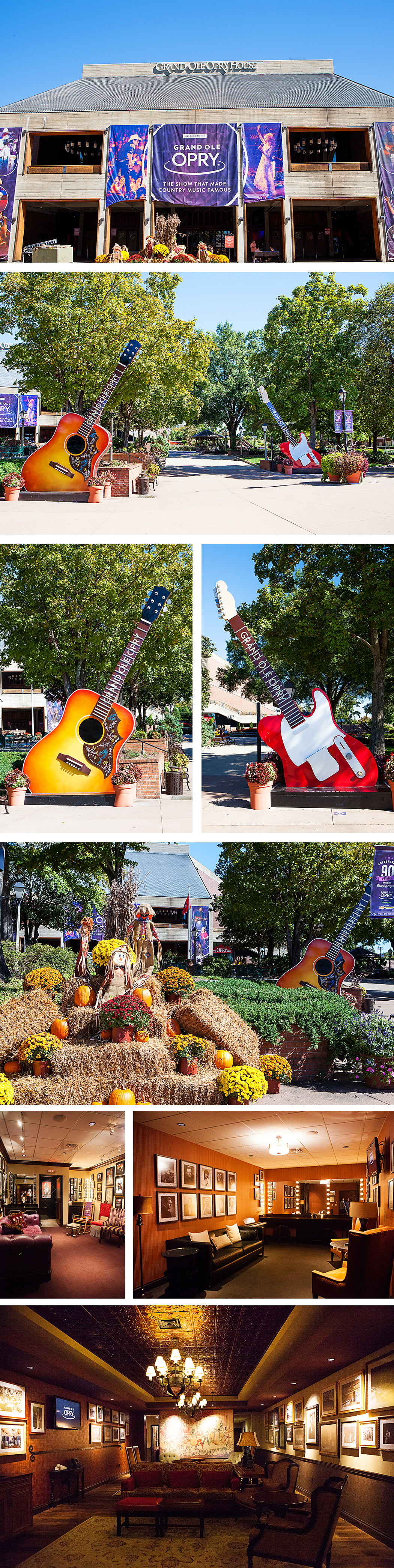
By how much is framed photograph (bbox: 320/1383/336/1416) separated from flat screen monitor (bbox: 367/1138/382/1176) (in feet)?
9.39

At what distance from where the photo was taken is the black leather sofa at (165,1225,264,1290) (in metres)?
13.0

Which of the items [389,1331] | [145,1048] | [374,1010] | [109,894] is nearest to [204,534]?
[109,894]

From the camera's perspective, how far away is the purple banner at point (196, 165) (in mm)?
29266

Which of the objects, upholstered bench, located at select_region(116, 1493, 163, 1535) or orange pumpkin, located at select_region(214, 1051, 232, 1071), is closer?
upholstered bench, located at select_region(116, 1493, 163, 1535)

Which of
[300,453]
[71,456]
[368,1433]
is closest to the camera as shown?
[368,1433]

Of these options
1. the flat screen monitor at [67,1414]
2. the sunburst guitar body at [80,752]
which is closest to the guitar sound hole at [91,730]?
the sunburst guitar body at [80,752]

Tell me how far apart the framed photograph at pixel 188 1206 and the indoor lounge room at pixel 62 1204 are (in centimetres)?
90

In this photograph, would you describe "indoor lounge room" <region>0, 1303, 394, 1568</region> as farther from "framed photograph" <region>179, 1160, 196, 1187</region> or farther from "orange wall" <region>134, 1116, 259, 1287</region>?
"framed photograph" <region>179, 1160, 196, 1187</region>

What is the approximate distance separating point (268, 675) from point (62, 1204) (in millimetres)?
8166

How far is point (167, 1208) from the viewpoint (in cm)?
1333

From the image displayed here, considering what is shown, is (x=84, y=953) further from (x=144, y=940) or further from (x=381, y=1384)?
(x=381, y=1384)

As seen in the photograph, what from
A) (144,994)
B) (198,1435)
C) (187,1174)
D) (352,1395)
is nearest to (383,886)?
(144,994)

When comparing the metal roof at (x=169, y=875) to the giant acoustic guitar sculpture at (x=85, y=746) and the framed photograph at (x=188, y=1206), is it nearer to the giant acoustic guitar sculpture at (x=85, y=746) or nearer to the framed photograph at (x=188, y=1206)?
the giant acoustic guitar sculpture at (x=85, y=746)

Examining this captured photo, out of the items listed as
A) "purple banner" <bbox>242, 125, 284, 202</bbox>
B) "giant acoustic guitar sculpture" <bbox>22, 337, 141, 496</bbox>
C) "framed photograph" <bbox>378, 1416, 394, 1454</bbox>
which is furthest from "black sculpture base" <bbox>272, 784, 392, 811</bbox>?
"purple banner" <bbox>242, 125, 284, 202</bbox>
